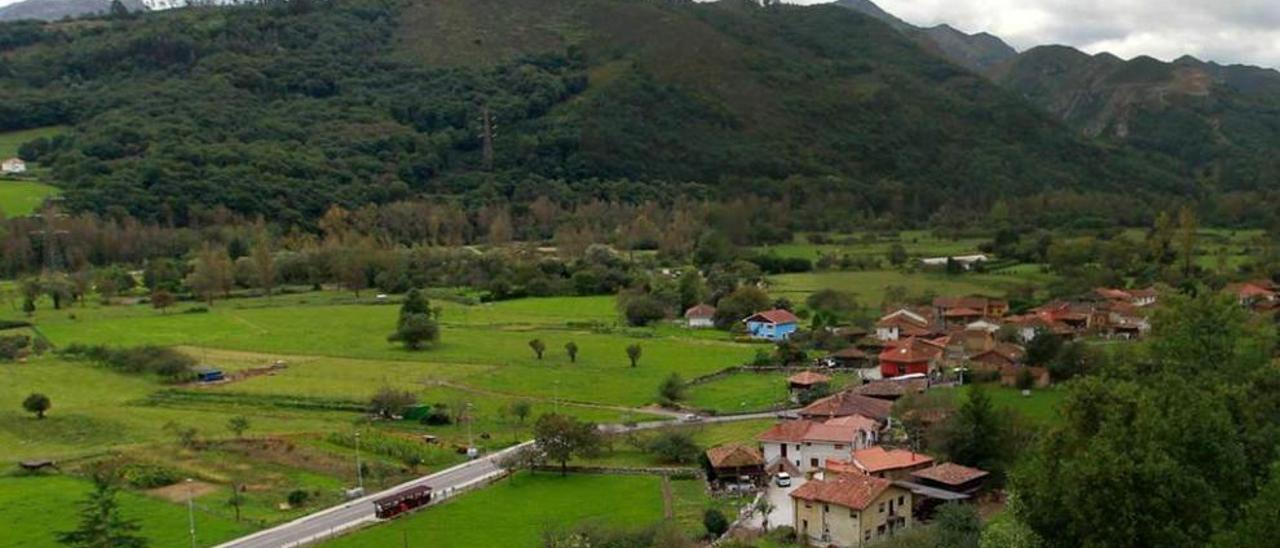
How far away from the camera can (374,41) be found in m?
167

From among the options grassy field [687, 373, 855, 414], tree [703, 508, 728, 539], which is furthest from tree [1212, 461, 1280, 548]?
grassy field [687, 373, 855, 414]

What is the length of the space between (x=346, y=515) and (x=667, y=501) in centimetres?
959

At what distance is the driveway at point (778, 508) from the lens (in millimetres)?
33062

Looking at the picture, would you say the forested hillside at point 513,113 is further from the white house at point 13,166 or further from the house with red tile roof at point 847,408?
the house with red tile roof at point 847,408

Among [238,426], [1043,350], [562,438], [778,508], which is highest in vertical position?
[1043,350]

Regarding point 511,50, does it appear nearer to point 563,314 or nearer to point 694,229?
point 694,229

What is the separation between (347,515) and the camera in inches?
1363

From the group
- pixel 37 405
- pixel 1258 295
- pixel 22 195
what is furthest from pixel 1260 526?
pixel 22 195

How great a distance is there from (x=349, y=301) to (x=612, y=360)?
29710mm

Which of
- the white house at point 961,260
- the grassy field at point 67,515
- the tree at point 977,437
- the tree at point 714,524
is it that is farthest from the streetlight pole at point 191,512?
the white house at point 961,260

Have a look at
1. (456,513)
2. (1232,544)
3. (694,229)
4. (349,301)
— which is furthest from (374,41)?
(1232,544)

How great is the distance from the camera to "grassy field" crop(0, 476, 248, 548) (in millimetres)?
31938

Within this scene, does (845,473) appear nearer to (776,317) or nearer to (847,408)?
(847,408)

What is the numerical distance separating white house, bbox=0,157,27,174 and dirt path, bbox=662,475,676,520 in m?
101
